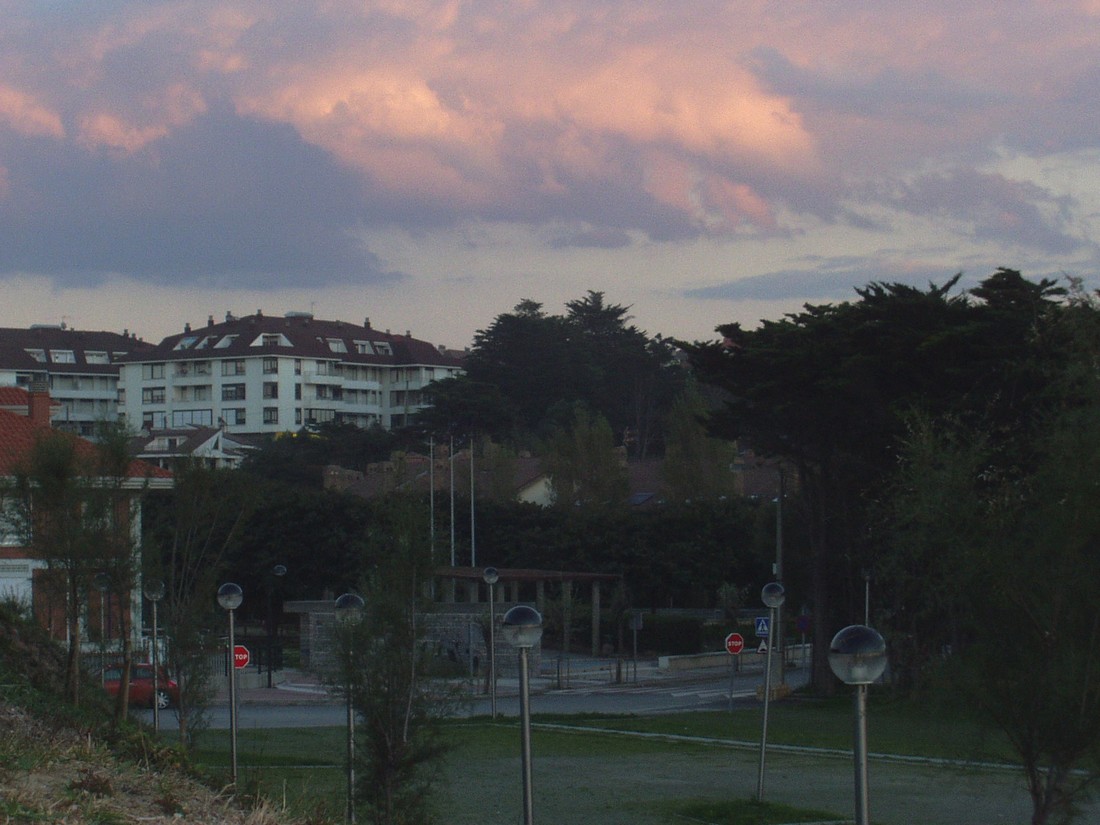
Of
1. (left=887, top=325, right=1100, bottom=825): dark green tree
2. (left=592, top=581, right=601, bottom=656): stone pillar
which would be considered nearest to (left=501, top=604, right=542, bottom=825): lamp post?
(left=887, top=325, right=1100, bottom=825): dark green tree

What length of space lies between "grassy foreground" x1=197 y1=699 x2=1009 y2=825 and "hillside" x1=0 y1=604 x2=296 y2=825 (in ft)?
2.30

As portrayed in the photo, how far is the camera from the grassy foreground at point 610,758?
13695 mm

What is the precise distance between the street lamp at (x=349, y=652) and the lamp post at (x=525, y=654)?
85.8 inches

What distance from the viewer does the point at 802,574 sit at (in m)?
49.9

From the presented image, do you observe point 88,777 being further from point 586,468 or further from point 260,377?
point 260,377

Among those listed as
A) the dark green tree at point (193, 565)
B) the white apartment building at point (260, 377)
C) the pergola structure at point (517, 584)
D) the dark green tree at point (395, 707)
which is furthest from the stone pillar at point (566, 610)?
the white apartment building at point (260, 377)

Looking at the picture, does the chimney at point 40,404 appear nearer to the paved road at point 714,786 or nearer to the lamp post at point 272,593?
the lamp post at point 272,593

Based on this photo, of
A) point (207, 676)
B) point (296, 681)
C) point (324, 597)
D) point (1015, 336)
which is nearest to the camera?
point (207, 676)

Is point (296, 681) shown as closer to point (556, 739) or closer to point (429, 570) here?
point (556, 739)

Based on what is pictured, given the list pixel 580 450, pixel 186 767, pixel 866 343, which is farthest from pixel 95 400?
pixel 186 767

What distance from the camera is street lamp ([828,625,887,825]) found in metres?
8.86

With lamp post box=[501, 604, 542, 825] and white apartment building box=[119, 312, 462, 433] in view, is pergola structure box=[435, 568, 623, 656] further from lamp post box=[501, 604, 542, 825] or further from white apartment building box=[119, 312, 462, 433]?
white apartment building box=[119, 312, 462, 433]

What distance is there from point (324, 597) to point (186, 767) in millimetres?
53189

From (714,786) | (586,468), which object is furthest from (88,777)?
(586,468)
